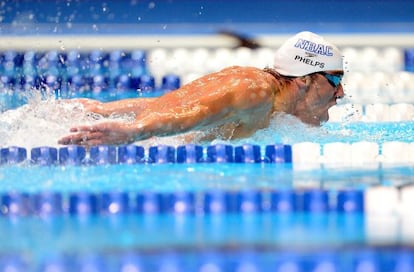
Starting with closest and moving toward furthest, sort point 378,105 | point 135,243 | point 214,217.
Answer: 1. point 135,243
2. point 214,217
3. point 378,105

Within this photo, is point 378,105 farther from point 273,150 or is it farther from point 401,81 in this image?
point 273,150

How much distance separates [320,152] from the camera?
11.7ft

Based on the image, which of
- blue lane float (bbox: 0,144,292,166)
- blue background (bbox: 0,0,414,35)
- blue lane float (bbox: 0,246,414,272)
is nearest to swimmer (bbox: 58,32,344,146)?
blue lane float (bbox: 0,144,292,166)

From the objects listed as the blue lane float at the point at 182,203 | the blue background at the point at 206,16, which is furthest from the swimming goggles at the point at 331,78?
the blue background at the point at 206,16

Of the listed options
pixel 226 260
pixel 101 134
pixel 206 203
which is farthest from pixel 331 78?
pixel 226 260

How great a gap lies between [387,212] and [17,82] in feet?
12.1

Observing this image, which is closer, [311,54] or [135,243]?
[135,243]

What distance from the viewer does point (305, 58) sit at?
3.75 metres

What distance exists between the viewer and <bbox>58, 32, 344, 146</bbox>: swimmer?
313cm

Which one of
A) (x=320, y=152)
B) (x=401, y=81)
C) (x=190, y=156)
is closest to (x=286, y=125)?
A: (x=320, y=152)

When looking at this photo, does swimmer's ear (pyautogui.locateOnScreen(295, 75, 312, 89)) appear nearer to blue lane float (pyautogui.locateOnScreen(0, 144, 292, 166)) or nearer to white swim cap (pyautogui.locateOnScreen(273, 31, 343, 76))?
white swim cap (pyautogui.locateOnScreen(273, 31, 343, 76))

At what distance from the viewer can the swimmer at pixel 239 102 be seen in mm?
3133

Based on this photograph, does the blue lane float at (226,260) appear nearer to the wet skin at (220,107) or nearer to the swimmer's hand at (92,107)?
the wet skin at (220,107)

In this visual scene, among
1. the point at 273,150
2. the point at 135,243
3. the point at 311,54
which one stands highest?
the point at 311,54
